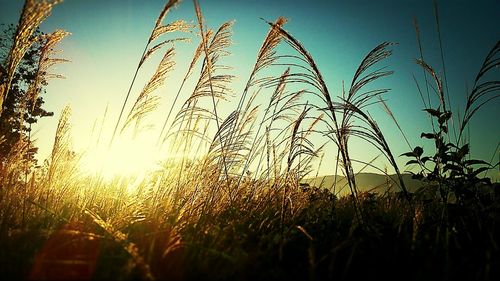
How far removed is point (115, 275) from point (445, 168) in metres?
3.00

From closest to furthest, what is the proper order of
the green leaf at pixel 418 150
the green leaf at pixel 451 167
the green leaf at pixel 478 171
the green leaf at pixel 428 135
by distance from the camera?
A: the green leaf at pixel 478 171 < the green leaf at pixel 451 167 < the green leaf at pixel 428 135 < the green leaf at pixel 418 150

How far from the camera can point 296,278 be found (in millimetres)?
1659

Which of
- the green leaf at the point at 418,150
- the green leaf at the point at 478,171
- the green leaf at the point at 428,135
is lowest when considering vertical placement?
the green leaf at the point at 478,171

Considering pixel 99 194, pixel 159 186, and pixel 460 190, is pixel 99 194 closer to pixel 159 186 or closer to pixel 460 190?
pixel 159 186

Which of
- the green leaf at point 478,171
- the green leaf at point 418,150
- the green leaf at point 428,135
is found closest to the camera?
the green leaf at point 478,171

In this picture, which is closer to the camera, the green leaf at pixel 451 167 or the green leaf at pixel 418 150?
the green leaf at pixel 451 167

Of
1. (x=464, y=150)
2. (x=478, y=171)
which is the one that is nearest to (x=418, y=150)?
(x=464, y=150)

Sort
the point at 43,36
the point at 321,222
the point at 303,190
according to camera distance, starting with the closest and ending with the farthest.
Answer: the point at 321,222
the point at 43,36
the point at 303,190

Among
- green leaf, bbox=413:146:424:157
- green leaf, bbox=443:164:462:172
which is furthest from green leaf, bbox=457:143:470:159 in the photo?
green leaf, bbox=413:146:424:157

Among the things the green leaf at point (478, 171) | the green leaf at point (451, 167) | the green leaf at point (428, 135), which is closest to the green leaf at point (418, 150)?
the green leaf at point (428, 135)

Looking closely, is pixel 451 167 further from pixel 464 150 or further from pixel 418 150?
pixel 418 150

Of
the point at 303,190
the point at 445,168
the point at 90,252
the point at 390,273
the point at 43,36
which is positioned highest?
the point at 43,36

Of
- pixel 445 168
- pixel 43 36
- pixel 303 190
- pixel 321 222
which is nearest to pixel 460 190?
pixel 445 168

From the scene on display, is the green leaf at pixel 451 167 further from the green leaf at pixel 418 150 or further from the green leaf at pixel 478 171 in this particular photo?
the green leaf at pixel 418 150
